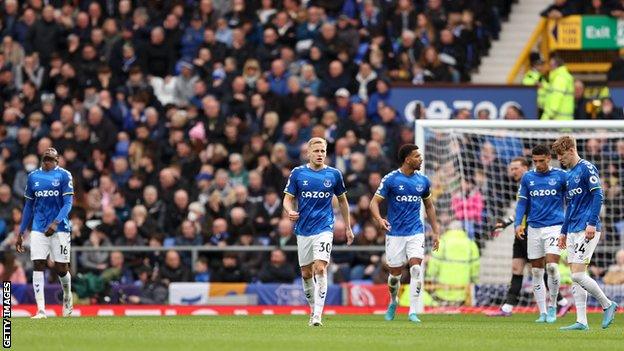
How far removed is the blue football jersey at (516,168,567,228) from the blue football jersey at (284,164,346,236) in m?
3.25

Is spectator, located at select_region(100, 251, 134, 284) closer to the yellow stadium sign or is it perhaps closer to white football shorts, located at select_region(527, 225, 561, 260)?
white football shorts, located at select_region(527, 225, 561, 260)

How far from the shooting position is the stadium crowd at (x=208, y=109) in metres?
27.9

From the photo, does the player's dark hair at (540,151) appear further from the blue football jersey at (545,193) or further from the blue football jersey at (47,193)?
the blue football jersey at (47,193)

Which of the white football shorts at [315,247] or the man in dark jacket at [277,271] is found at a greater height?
the white football shorts at [315,247]

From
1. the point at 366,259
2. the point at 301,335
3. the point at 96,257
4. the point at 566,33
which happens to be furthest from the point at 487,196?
the point at 301,335

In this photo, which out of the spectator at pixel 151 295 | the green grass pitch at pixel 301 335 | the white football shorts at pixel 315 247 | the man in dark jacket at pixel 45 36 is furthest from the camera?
the man in dark jacket at pixel 45 36

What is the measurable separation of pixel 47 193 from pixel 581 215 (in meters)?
7.60

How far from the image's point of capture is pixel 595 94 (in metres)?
31.0

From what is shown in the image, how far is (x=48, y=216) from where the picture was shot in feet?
73.7

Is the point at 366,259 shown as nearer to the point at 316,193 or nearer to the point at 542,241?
the point at 542,241

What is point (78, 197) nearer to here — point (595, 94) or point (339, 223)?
point (339, 223)

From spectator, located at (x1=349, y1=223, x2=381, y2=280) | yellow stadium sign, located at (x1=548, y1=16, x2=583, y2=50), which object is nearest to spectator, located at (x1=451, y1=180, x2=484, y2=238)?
spectator, located at (x1=349, y1=223, x2=381, y2=280)

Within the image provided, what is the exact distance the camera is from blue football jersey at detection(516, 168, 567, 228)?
870 inches

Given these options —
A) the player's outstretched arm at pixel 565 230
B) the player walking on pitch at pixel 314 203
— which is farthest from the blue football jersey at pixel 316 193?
the player's outstretched arm at pixel 565 230
